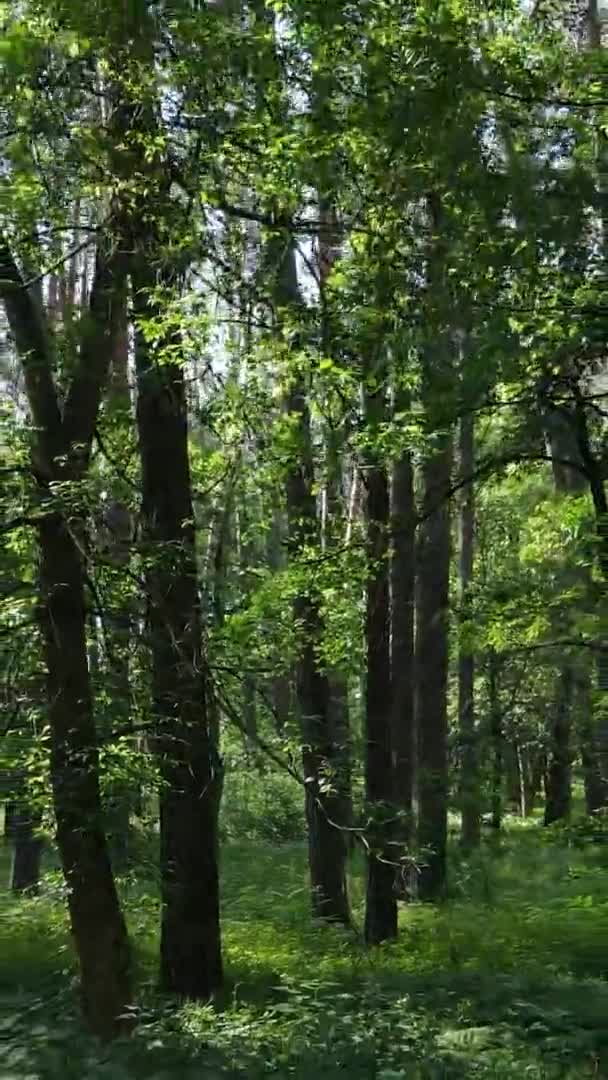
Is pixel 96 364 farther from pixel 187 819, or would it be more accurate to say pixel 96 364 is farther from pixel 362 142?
pixel 187 819

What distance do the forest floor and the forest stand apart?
0.05 meters

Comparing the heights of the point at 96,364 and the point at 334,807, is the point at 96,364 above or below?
above

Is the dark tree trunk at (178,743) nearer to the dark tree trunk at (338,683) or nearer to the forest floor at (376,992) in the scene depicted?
the forest floor at (376,992)

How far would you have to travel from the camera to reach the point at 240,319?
6965 millimetres

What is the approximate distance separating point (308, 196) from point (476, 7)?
4.94ft

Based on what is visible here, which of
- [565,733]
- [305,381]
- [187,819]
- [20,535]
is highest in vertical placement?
[305,381]

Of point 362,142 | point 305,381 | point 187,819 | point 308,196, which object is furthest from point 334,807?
point 362,142

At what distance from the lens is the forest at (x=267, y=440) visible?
17.5 ft

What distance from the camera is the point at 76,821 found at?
695 cm

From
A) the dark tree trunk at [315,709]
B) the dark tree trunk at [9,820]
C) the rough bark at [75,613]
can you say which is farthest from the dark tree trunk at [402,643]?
the rough bark at [75,613]

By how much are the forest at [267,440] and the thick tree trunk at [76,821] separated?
2cm

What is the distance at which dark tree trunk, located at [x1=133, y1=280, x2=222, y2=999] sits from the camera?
25.0ft

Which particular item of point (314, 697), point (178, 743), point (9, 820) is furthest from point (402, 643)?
point (178, 743)

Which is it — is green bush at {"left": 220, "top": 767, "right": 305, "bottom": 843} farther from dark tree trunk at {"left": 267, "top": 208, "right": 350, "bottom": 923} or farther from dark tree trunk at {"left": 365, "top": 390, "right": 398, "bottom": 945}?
dark tree trunk at {"left": 365, "top": 390, "right": 398, "bottom": 945}
